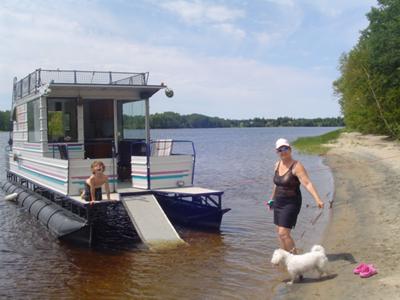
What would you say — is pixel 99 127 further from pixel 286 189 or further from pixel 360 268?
pixel 360 268

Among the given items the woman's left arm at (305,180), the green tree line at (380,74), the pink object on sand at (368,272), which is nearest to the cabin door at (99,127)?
the woman's left arm at (305,180)

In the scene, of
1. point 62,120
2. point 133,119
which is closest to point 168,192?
point 133,119

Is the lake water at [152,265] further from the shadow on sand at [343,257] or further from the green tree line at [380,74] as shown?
the green tree line at [380,74]

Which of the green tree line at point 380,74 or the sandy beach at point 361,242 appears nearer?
the sandy beach at point 361,242

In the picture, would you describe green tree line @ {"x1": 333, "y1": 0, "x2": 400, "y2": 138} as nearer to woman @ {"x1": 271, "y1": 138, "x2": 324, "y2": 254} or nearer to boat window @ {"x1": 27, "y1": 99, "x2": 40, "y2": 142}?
boat window @ {"x1": 27, "y1": 99, "x2": 40, "y2": 142}

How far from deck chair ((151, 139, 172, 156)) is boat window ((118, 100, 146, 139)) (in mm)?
890

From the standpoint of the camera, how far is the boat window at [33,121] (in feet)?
43.0

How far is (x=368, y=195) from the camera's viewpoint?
570 inches

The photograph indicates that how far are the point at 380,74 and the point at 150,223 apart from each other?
2904 cm

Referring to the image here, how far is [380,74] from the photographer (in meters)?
34.9

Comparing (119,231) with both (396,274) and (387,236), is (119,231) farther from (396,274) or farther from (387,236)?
(396,274)

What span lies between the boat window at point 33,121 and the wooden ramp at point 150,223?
396 centimetres

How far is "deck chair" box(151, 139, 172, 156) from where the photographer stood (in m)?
12.5

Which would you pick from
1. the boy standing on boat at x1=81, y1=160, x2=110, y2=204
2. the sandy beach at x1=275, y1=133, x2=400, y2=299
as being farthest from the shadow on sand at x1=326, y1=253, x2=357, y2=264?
the boy standing on boat at x1=81, y1=160, x2=110, y2=204
